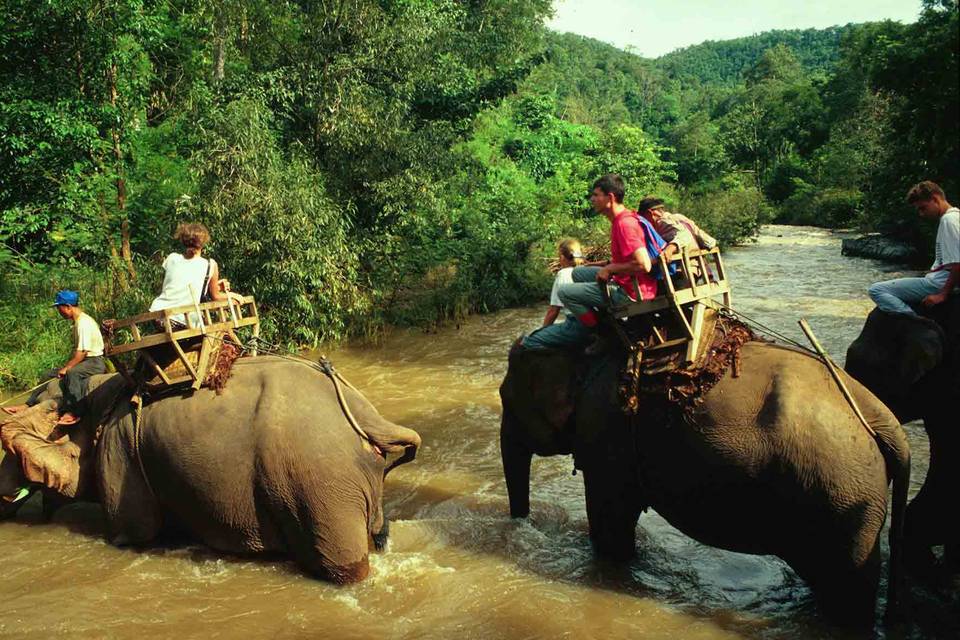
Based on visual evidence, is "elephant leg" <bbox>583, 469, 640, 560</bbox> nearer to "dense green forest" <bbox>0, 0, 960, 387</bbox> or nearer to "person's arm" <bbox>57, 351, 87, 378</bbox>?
"person's arm" <bbox>57, 351, 87, 378</bbox>

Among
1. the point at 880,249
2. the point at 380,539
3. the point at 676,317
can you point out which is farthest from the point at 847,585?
the point at 880,249

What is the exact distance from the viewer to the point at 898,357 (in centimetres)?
487

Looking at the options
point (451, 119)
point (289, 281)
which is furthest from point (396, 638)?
point (451, 119)

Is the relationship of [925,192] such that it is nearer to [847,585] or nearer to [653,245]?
[653,245]

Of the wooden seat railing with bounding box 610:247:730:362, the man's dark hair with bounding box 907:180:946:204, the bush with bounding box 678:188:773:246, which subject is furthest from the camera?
the bush with bounding box 678:188:773:246

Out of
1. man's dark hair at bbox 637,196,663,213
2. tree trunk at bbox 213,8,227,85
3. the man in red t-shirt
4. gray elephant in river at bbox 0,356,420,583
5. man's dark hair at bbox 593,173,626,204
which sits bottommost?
gray elephant in river at bbox 0,356,420,583

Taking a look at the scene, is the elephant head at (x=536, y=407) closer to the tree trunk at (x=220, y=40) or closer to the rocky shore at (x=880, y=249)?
the tree trunk at (x=220, y=40)

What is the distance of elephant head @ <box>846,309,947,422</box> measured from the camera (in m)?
4.70

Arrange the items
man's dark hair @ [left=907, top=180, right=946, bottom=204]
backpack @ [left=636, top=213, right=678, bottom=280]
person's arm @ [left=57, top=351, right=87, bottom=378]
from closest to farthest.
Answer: backpack @ [left=636, top=213, right=678, bottom=280], man's dark hair @ [left=907, top=180, right=946, bottom=204], person's arm @ [left=57, top=351, right=87, bottom=378]

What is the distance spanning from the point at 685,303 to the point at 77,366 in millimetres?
4626

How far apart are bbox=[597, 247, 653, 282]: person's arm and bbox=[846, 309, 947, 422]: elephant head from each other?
64.5 inches

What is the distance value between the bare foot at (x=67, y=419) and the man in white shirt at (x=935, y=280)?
5782mm

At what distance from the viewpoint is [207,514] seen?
5.02m

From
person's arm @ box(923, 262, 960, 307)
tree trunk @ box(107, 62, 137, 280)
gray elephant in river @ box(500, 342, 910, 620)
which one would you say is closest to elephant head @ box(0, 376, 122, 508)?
gray elephant in river @ box(500, 342, 910, 620)
